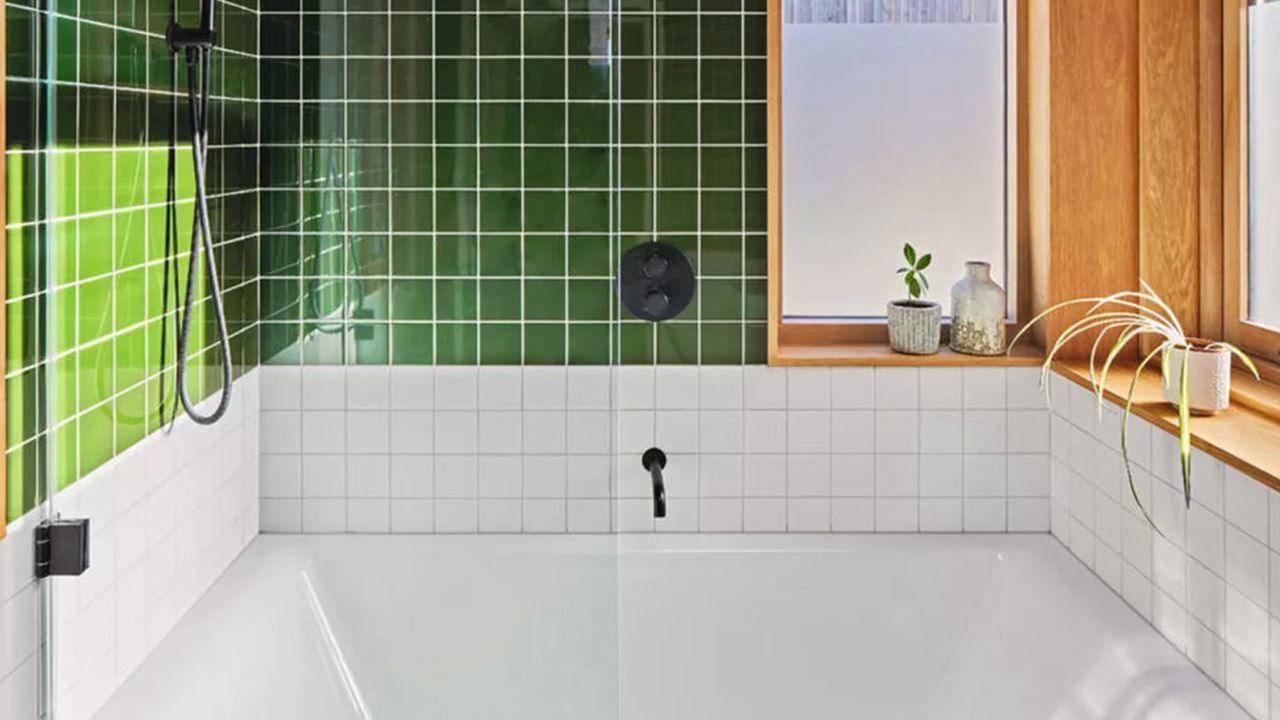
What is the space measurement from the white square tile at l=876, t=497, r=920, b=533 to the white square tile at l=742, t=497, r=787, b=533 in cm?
22

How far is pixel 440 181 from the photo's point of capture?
229cm

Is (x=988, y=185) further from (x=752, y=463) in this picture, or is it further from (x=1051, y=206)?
(x=752, y=463)

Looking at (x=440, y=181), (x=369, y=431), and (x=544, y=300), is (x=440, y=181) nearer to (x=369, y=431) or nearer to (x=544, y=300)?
(x=544, y=300)

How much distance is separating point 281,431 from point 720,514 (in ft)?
3.28

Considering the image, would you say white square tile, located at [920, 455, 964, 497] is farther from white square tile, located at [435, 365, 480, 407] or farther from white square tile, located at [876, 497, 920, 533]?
white square tile, located at [435, 365, 480, 407]

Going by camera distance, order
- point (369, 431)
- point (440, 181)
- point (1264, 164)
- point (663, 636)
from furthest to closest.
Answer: point (663, 636), point (369, 431), point (1264, 164), point (440, 181)

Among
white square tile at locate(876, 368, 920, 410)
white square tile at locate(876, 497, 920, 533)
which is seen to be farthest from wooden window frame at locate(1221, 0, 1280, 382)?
white square tile at locate(876, 497, 920, 533)

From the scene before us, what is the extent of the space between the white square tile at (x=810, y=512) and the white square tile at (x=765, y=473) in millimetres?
44

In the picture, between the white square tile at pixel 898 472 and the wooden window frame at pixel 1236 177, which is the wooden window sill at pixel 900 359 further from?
the wooden window frame at pixel 1236 177

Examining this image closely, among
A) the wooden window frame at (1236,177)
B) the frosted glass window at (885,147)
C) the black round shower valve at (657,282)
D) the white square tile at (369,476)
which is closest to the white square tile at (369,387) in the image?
the white square tile at (369,476)

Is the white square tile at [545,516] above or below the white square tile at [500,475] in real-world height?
below

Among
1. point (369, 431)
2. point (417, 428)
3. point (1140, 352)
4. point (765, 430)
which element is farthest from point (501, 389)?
point (1140, 352)

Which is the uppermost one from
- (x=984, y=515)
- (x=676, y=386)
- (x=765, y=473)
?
(x=676, y=386)

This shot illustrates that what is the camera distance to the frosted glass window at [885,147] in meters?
2.91
